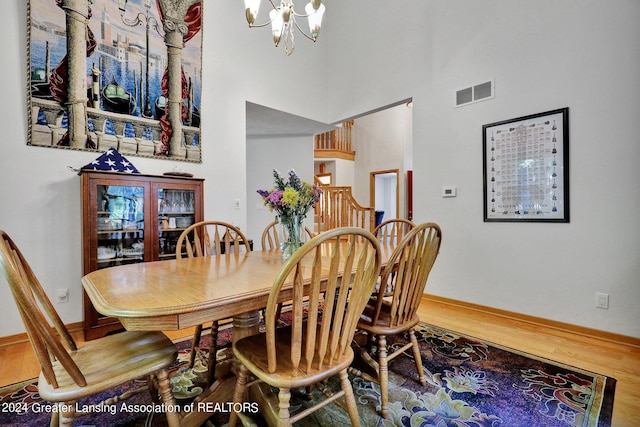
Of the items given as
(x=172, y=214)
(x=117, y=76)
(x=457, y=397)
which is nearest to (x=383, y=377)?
(x=457, y=397)

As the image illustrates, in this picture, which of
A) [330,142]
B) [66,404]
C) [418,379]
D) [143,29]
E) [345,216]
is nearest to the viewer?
[66,404]

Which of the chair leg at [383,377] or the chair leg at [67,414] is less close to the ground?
the chair leg at [67,414]

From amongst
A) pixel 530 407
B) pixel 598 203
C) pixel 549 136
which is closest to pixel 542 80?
pixel 549 136

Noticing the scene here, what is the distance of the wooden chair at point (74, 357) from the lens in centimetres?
90

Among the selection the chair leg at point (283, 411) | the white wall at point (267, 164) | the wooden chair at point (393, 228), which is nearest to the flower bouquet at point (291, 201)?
the chair leg at point (283, 411)

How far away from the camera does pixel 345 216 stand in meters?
5.99

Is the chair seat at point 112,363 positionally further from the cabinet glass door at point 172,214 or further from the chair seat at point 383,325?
the cabinet glass door at point 172,214

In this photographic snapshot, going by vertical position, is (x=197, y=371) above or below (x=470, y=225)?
below

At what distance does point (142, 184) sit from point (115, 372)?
6.34ft

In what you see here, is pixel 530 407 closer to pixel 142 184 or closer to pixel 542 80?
pixel 542 80

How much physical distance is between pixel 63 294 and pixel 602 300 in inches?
169

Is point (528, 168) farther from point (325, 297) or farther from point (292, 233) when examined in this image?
point (325, 297)

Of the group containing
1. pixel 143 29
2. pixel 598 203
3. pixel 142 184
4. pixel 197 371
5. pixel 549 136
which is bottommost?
pixel 197 371

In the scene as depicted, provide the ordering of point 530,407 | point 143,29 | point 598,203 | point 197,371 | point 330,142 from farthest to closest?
point 330,142 → point 143,29 → point 598,203 → point 197,371 → point 530,407
